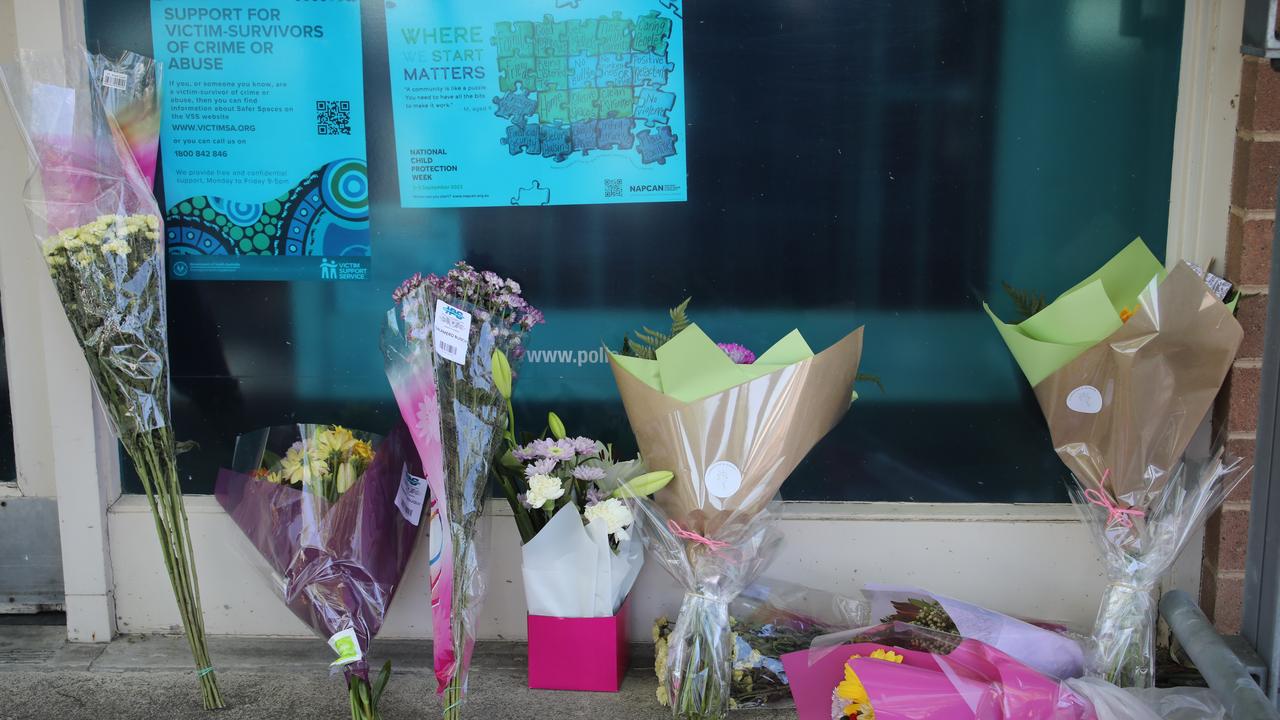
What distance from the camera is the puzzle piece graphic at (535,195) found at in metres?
3.22

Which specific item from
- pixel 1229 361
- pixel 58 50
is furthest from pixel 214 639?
pixel 1229 361

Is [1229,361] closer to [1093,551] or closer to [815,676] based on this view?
[1093,551]

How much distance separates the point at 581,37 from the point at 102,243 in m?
1.30

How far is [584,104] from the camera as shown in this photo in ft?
10.4

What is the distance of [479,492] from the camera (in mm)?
2709

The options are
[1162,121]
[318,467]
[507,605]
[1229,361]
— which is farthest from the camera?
[507,605]

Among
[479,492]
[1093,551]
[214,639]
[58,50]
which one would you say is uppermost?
[58,50]

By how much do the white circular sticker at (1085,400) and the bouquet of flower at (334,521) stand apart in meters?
1.59

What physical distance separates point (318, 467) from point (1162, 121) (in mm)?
2317

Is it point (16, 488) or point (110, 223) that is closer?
point (110, 223)

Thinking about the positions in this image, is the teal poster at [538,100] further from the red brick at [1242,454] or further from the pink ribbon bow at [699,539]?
the red brick at [1242,454]

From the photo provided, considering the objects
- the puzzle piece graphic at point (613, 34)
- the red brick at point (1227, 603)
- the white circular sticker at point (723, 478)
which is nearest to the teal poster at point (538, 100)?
the puzzle piece graphic at point (613, 34)

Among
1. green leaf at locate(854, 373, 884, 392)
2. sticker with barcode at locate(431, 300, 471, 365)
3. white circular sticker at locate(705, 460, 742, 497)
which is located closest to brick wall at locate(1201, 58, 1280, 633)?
green leaf at locate(854, 373, 884, 392)

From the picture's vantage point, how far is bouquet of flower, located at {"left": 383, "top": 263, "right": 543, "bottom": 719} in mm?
2547
